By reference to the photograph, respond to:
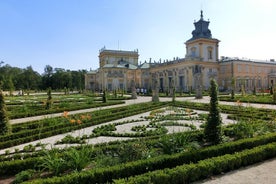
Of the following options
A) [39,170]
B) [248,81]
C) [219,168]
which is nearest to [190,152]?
[219,168]

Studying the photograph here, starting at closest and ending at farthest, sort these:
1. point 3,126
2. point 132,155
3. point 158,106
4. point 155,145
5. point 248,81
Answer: point 132,155
point 155,145
point 3,126
point 158,106
point 248,81

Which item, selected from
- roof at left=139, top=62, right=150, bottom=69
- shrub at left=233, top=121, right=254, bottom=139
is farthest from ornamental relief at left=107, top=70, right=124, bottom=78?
shrub at left=233, top=121, right=254, bottom=139

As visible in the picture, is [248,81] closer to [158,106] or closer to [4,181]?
[158,106]

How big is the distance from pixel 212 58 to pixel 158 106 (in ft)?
116

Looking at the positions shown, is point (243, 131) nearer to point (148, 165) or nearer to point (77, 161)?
point (148, 165)

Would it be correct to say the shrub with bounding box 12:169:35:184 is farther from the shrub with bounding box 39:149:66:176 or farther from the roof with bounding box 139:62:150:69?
the roof with bounding box 139:62:150:69

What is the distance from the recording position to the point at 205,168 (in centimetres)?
522

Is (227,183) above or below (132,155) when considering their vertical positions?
below

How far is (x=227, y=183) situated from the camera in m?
4.91

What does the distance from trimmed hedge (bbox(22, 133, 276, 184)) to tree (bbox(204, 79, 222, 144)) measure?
61 centimetres

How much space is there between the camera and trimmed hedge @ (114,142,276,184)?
4624mm

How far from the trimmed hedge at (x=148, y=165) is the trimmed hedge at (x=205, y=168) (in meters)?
0.32

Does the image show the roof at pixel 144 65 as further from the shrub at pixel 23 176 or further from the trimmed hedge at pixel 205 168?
the shrub at pixel 23 176

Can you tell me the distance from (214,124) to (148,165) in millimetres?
2893
